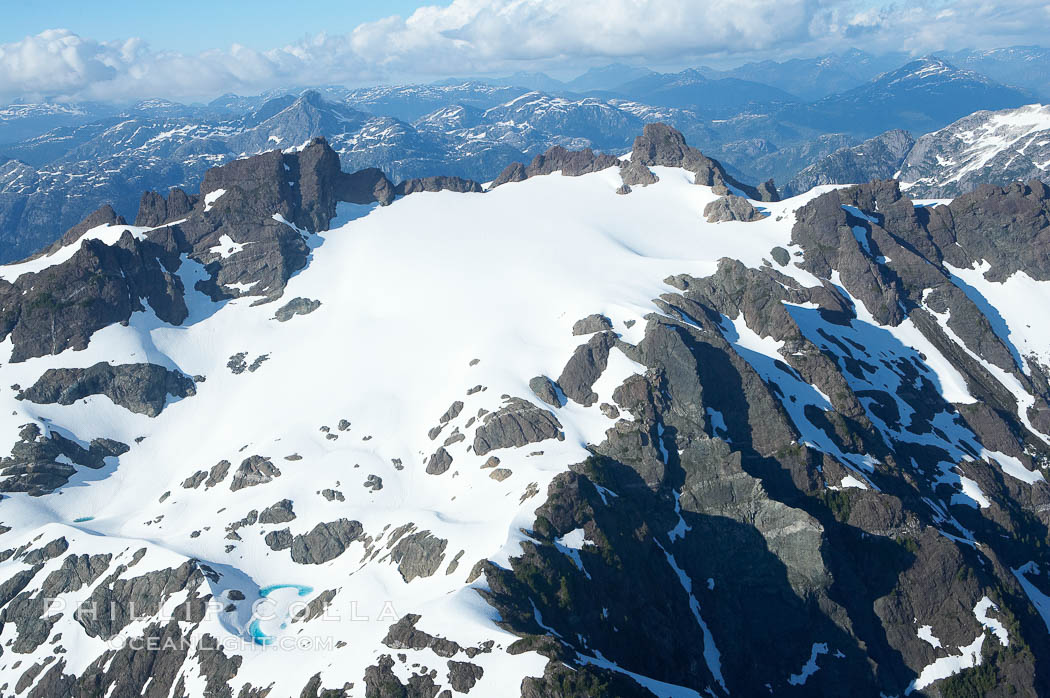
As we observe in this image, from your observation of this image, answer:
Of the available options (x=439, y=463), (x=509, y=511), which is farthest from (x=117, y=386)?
(x=509, y=511)

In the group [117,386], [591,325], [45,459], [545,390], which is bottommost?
[45,459]

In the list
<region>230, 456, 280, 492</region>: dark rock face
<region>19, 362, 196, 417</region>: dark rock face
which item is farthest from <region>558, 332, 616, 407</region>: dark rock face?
<region>19, 362, 196, 417</region>: dark rock face

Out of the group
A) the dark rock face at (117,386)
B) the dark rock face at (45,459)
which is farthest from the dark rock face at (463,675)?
the dark rock face at (117,386)

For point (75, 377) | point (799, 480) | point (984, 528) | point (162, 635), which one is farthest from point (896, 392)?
point (75, 377)

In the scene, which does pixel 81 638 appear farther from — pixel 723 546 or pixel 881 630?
pixel 881 630

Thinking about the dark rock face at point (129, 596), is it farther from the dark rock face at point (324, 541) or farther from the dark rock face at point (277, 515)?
the dark rock face at point (277, 515)

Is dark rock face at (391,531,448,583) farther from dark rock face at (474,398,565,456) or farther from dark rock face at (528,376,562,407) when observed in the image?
dark rock face at (528,376,562,407)

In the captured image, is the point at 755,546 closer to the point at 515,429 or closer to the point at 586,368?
the point at 515,429

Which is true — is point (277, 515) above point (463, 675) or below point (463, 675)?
below
